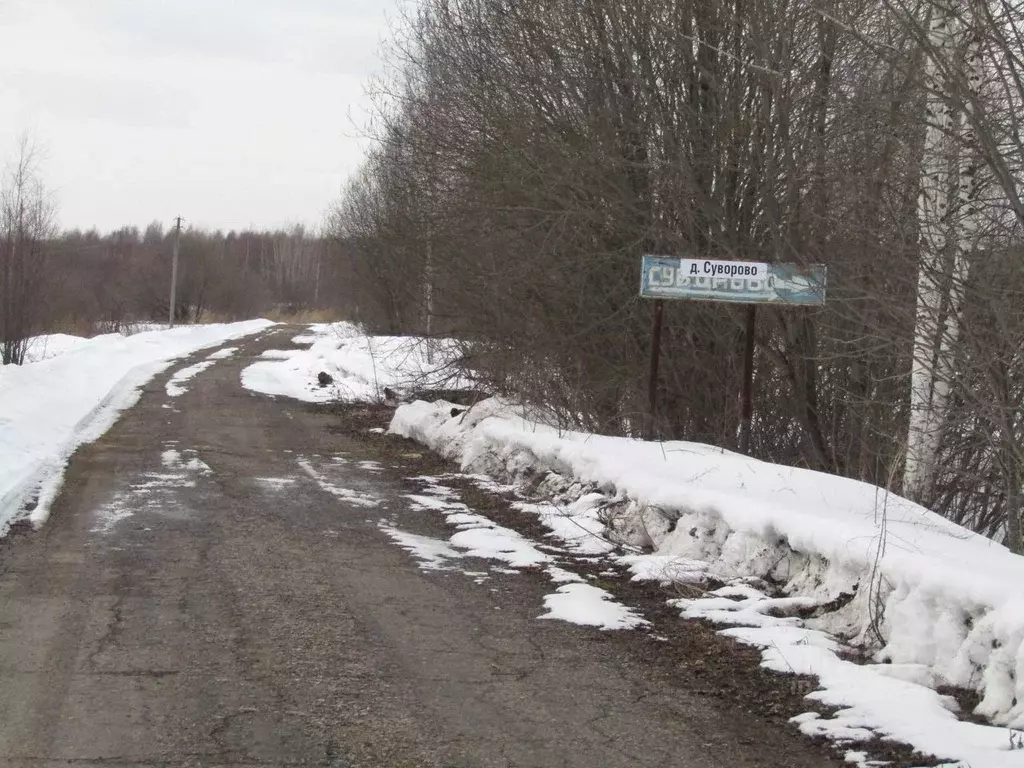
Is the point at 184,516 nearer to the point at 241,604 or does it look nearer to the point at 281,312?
the point at 241,604

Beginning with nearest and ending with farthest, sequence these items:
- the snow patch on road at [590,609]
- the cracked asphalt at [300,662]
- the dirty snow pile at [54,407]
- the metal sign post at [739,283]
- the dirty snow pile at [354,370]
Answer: the cracked asphalt at [300,662], the snow patch on road at [590,609], the metal sign post at [739,283], the dirty snow pile at [54,407], the dirty snow pile at [354,370]

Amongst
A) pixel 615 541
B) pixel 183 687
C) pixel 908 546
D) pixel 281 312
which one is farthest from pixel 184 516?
pixel 281 312

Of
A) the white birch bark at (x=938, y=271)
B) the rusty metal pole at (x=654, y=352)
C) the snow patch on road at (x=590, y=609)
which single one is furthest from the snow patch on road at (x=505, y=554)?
the white birch bark at (x=938, y=271)

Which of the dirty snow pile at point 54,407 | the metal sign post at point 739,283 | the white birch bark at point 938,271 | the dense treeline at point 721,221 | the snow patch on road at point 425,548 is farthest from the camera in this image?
the dirty snow pile at point 54,407

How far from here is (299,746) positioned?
4195 mm

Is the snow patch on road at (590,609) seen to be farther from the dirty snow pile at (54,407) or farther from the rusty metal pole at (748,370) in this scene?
the dirty snow pile at (54,407)

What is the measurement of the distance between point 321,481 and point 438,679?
6713 millimetres

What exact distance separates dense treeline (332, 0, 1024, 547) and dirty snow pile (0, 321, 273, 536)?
572cm

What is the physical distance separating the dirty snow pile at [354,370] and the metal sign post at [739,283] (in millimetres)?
6613

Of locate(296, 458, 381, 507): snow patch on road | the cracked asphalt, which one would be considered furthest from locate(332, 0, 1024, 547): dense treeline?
the cracked asphalt

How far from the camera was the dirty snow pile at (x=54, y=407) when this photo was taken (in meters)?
10.4

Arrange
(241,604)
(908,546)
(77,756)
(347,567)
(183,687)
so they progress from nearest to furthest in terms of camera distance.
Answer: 1. (77,756)
2. (183,687)
3. (908,546)
4. (241,604)
5. (347,567)

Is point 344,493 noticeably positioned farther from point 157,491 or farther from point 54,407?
point 54,407

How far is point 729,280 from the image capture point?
10.1 m
